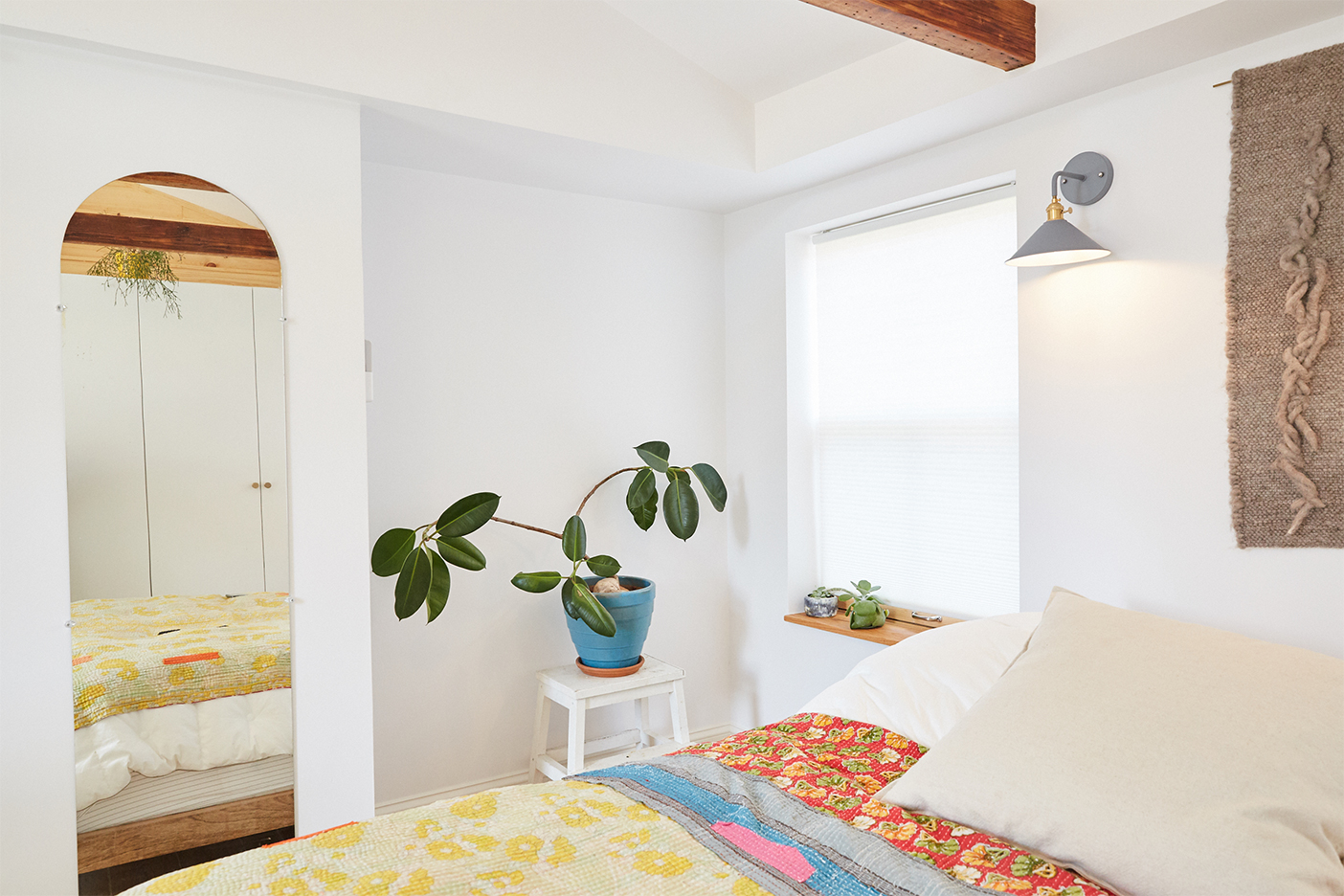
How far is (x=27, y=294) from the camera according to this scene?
191 centimetres

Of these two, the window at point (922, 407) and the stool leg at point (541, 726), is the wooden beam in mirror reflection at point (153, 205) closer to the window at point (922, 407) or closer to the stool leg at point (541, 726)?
the stool leg at point (541, 726)

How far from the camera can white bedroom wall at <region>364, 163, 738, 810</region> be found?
2.89m

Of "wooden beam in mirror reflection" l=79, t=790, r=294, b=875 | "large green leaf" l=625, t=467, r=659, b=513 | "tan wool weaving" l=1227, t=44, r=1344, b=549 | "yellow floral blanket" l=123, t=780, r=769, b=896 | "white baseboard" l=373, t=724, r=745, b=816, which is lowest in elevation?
"white baseboard" l=373, t=724, r=745, b=816

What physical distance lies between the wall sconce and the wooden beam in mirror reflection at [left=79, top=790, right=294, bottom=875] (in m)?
2.32

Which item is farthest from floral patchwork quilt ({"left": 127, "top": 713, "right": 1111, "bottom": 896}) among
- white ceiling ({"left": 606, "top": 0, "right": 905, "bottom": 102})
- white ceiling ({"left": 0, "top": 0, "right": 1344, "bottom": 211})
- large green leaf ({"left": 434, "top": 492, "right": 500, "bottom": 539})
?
white ceiling ({"left": 606, "top": 0, "right": 905, "bottom": 102})

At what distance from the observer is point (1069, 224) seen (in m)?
2.22

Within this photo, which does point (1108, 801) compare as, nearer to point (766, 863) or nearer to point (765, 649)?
point (766, 863)

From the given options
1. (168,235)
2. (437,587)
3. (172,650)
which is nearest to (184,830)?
(172,650)

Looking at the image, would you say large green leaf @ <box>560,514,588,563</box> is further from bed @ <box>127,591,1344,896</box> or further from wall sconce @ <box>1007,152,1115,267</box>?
wall sconce @ <box>1007,152,1115,267</box>

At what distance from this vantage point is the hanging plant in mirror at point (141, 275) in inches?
77.9

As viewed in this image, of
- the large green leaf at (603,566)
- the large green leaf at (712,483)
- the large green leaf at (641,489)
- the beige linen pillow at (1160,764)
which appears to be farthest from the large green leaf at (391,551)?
the beige linen pillow at (1160,764)

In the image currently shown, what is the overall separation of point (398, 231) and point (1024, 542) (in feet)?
7.10

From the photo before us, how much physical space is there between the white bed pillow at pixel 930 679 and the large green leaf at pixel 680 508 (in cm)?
111

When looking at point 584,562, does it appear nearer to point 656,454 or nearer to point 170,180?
point 656,454
